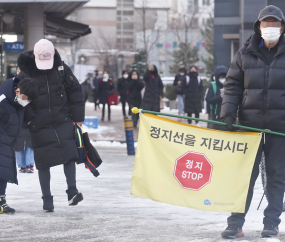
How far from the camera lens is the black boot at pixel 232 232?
4961mm

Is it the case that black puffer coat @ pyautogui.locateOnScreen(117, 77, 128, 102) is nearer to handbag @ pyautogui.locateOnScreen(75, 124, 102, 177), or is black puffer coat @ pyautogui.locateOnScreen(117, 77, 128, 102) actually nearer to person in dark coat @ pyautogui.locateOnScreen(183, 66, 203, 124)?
→ person in dark coat @ pyautogui.locateOnScreen(183, 66, 203, 124)

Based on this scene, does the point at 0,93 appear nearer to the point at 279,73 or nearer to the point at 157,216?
the point at 157,216

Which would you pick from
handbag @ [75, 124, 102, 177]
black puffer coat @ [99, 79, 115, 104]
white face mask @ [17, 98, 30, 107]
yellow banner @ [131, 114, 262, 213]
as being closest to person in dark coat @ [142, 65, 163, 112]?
black puffer coat @ [99, 79, 115, 104]

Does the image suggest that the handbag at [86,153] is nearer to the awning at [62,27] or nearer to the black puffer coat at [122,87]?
the awning at [62,27]

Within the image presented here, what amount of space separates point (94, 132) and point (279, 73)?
1201 centimetres

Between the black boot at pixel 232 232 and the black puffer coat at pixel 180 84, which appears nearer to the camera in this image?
the black boot at pixel 232 232

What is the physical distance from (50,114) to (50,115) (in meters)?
0.01

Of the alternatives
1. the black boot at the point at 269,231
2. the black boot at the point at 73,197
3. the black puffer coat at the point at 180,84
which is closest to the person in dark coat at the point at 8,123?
the black boot at the point at 73,197

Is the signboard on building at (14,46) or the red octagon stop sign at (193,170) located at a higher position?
the signboard on building at (14,46)

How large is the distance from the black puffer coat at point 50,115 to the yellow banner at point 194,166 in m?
A: 1.37

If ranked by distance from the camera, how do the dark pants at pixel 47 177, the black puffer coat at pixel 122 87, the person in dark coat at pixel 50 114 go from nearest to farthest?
the person in dark coat at pixel 50 114, the dark pants at pixel 47 177, the black puffer coat at pixel 122 87

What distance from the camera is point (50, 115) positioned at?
6203 mm

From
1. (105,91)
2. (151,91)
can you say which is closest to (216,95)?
(151,91)

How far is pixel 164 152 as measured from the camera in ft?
16.8
